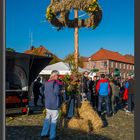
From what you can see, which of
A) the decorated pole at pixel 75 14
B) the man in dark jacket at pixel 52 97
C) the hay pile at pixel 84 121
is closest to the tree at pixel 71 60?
the decorated pole at pixel 75 14

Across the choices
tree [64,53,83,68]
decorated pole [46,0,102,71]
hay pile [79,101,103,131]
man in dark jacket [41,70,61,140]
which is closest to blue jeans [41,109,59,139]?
man in dark jacket [41,70,61,140]

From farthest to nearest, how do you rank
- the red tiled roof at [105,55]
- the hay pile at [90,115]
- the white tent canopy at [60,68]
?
the hay pile at [90,115]
the white tent canopy at [60,68]
the red tiled roof at [105,55]

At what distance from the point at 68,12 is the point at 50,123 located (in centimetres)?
159

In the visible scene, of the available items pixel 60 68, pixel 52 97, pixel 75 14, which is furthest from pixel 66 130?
pixel 75 14

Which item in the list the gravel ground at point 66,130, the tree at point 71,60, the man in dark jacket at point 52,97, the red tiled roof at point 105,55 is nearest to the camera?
the red tiled roof at point 105,55

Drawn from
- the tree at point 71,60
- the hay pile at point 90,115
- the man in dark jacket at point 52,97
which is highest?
the tree at point 71,60

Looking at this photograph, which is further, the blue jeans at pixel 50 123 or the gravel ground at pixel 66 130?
the blue jeans at pixel 50 123

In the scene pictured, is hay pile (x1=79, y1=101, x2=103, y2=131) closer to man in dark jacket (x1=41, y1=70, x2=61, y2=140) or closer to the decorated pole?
man in dark jacket (x1=41, y1=70, x2=61, y2=140)

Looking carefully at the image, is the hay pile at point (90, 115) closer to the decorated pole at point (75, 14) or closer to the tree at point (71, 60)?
the tree at point (71, 60)

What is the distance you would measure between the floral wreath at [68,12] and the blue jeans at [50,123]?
1278mm

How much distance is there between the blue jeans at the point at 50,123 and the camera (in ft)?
10.8

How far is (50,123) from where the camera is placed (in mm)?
3379

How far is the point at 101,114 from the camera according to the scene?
4.04m

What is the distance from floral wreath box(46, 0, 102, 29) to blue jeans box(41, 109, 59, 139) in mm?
1278
